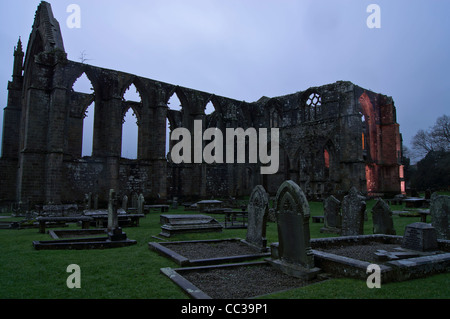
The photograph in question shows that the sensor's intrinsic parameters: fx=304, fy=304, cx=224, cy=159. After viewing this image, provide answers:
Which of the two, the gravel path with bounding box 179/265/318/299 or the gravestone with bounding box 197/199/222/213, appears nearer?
the gravel path with bounding box 179/265/318/299

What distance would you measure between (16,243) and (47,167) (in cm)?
998

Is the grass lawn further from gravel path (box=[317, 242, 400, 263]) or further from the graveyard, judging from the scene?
gravel path (box=[317, 242, 400, 263])

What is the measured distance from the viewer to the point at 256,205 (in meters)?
7.06

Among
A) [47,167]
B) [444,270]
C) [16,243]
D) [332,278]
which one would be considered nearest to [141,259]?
[332,278]

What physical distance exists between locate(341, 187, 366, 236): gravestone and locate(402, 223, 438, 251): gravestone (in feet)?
7.39

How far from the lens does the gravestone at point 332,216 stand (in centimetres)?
974

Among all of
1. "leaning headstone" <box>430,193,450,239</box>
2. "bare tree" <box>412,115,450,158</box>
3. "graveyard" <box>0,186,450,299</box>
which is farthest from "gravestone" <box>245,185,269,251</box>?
"bare tree" <box>412,115,450,158</box>

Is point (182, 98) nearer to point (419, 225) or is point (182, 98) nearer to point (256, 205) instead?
point (256, 205)

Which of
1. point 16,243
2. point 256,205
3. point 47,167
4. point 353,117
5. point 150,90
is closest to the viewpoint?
point 256,205

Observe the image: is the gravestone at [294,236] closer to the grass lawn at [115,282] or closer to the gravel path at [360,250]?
the grass lawn at [115,282]

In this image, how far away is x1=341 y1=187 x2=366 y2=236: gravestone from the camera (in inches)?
311

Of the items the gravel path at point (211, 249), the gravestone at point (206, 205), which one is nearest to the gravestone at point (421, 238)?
the gravel path at point (211, 249)

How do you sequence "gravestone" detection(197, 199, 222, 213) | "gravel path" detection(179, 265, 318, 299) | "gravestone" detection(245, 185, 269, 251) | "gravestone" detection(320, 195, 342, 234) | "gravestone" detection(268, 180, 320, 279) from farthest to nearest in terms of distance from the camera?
1. "gravestone" detection(197, 199, 222, 213)
2. "gravestone" detection(320, 195, 342, 234)
3. "gravestone" detection(245, 185, 269, 251)
4. "gravestone" detection(268, 180, 320, 279)
5. "gravel path" detection(179, 265, 318, 299)

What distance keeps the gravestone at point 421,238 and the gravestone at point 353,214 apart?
7.39 feet
